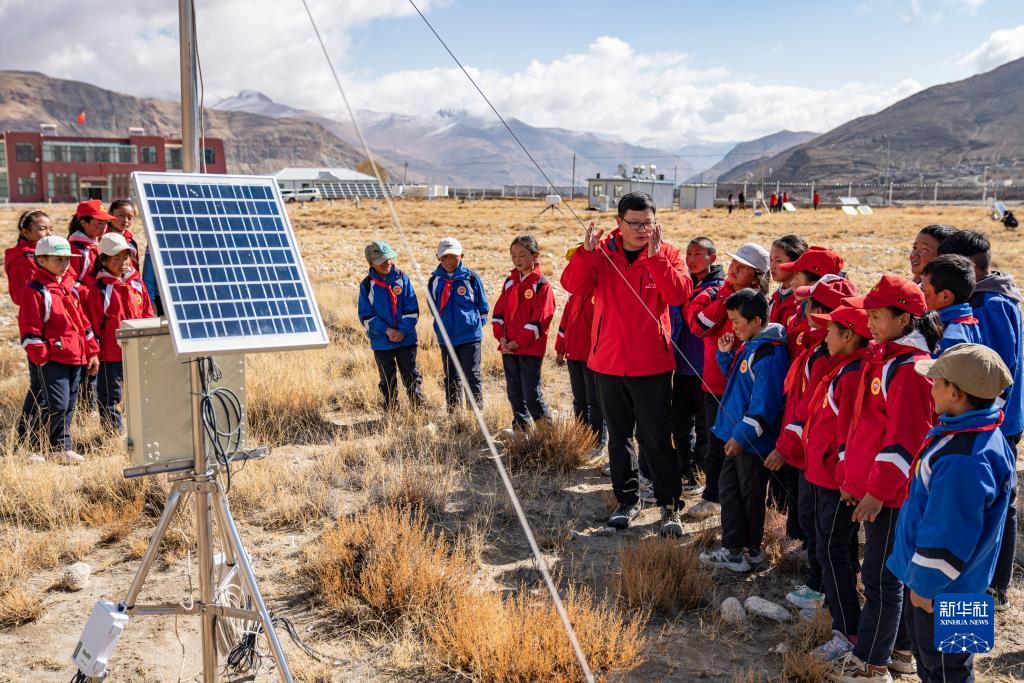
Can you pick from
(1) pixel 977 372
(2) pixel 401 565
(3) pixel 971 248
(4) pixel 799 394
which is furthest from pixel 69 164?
(1) pixel 977 372

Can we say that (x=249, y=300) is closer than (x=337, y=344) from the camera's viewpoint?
Yes

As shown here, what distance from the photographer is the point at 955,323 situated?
159 inches

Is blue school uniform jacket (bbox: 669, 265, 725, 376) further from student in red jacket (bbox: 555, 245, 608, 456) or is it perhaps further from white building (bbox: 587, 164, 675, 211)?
white building (bbox: 587, 164, 675, 211)

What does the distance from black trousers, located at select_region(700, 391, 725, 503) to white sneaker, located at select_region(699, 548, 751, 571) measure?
0.72 m

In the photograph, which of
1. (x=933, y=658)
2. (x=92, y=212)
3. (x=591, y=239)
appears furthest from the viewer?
(x=92, y=212)

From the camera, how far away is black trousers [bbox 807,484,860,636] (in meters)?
3.77

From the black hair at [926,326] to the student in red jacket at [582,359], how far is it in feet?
9.99

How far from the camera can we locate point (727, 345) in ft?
16.5

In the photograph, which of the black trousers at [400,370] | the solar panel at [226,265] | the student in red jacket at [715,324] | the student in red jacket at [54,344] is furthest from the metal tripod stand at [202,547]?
the black trousers at [400,370]

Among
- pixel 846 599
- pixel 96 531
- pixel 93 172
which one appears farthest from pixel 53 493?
pixel 93 172

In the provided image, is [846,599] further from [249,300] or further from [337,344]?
[337,344]

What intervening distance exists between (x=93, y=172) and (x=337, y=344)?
106547 millimetres

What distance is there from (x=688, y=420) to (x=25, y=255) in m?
5.48

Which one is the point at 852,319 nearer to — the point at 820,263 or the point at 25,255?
the point at 820,263
